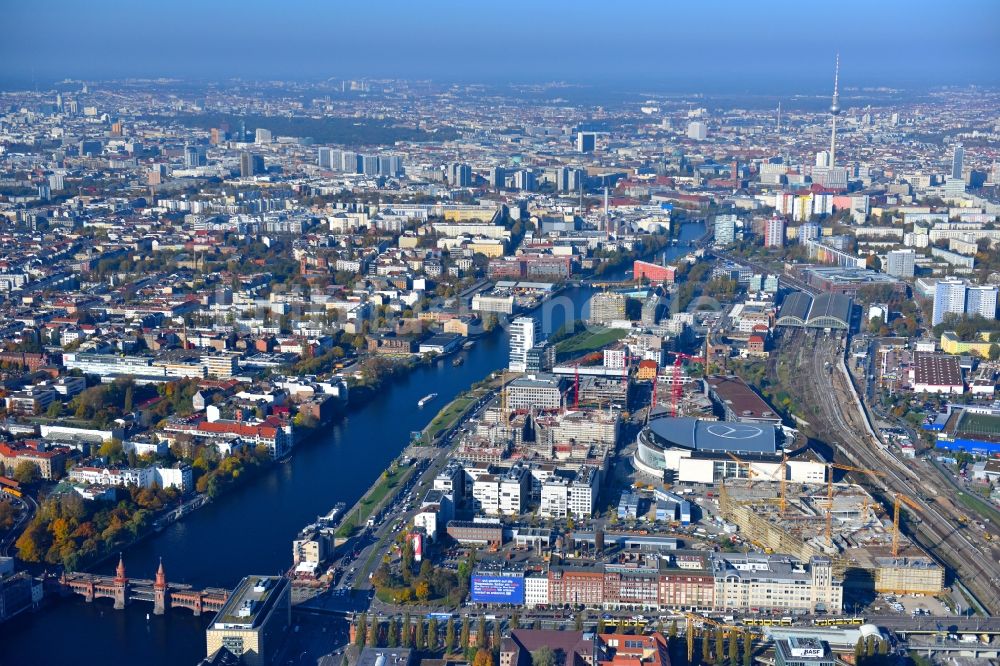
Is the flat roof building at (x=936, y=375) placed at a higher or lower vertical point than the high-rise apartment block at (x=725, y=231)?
lower

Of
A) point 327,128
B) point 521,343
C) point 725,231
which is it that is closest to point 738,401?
point 521,343

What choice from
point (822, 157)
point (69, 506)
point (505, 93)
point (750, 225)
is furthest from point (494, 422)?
point (505, 93)

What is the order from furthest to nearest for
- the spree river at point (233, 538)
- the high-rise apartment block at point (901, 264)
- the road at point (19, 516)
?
1. the high-rise apartment block at point (901, 264)
2. the road at point (19, 516)
3. the spree river at point (233, 538)

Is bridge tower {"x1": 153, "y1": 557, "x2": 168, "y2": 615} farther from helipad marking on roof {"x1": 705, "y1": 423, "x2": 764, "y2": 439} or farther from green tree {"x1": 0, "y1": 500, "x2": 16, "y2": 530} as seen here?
helipad marking on roof {"x1": 705, "y1": 423, "x2": 764, "y2": 439}

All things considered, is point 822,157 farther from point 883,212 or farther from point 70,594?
point 70,594

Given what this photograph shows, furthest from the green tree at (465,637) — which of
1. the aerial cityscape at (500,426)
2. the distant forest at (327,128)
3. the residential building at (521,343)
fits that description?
the distant forest at (327,128)

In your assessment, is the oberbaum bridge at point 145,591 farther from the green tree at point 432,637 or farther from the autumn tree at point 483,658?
the autumn tree at point 483,658

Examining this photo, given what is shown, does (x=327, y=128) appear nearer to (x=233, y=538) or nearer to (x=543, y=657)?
(x=233, y=538)
